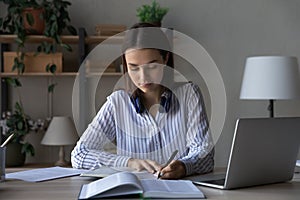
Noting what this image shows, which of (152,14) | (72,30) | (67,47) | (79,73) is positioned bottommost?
(79,73)

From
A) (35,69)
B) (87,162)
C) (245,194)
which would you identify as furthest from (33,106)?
(245,194)

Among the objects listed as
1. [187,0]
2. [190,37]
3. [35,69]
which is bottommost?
[35,69]

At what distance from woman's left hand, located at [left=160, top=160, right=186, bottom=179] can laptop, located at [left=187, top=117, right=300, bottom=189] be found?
0.25 feet

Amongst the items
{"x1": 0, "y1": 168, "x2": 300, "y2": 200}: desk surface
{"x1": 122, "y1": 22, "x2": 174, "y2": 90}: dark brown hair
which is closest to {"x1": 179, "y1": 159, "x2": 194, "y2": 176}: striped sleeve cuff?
{"x1": 0, "y1": 168, "x2": 300, "y2": 200}: desk surface

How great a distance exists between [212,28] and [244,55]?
1.01 ft

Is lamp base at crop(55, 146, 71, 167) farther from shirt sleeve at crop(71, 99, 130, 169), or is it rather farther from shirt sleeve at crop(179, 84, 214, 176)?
shirt sleeve at crop(179, 84, 214, 176)

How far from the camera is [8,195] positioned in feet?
3.82

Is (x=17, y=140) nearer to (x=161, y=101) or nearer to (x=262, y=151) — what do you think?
(x=161, y=101)

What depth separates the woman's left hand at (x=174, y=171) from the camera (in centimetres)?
135

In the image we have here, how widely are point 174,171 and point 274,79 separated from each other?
167cm

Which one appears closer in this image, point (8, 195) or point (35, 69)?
point (8, 195)

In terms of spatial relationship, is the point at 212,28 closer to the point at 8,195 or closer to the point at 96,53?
the point at 96,53

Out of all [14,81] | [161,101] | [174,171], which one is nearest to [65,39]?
[14,81]

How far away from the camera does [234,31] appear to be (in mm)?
3303
